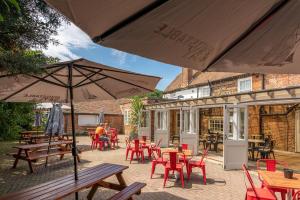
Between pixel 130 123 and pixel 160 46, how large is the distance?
885 inches

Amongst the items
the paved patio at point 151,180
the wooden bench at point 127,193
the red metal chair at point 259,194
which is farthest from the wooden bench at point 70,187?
the red metal chair at point 259,194

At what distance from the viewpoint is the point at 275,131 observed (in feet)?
51.4

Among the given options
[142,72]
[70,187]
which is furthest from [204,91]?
[70,187]

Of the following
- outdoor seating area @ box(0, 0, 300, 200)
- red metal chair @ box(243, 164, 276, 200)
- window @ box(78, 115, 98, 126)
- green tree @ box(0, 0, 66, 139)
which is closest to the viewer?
outdoor seating area @ box(0, 0, 300, 200)

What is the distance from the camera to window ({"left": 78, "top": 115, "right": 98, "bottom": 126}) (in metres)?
29.3

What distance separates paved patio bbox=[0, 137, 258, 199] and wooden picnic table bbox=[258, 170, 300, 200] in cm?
177

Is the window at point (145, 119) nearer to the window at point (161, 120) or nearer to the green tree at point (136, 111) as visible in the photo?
the green tree at point (136, 111)

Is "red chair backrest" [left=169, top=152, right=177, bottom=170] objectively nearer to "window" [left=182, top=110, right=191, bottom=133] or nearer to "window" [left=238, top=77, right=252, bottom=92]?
"window" [left=182, top=110, right=191, bottom=133]

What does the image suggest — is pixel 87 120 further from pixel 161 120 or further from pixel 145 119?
pixel 161 120

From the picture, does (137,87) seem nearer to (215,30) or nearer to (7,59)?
(7,59)

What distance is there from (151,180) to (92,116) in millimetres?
23361

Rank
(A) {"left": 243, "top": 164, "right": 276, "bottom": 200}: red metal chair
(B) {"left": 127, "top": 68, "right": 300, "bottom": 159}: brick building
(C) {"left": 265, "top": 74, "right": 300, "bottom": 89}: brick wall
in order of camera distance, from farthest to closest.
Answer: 1. (C) {"left": 265, "top": 74, "right": 300, "bottom": 89}: brick wall
2. (B) {"left": 127, "top": 68, "right": 300, "bottom": 159}: brick building
3. (A) {"left": 243, "top": 164, "right": 276, "bottom": 200}: red metal chair

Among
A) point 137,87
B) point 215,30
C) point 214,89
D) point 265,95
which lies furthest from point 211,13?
point 214,89

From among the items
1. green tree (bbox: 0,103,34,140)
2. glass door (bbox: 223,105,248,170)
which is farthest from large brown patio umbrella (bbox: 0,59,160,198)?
green tree (bbox: 0,103,34,140)
